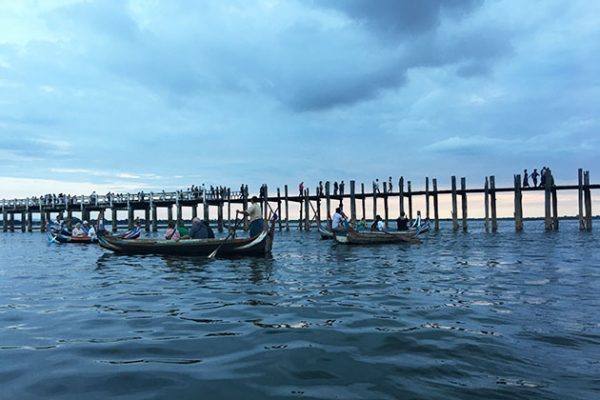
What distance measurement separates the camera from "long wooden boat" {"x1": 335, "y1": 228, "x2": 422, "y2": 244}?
74.6 feet

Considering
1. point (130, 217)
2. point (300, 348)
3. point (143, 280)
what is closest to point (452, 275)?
point (300, 348)

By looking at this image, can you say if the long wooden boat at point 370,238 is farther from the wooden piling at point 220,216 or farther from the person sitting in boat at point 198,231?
the wooden piling at point 220,216

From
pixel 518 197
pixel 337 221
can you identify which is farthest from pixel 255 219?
pixel 518 197

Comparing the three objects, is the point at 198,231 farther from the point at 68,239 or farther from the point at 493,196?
the point at 493,196

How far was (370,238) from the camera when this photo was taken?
22938 mm

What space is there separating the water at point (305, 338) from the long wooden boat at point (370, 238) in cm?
1198

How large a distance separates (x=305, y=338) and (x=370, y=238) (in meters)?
18.0

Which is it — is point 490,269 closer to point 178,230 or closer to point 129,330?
point 129,330

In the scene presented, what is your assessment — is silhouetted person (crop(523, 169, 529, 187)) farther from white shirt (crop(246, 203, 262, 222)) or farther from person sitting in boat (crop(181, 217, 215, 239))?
person sitting in boat (crop(181, 217, 215, 239))

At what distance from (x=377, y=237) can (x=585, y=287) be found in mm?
14559

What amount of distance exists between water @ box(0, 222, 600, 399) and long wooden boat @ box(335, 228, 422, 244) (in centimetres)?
1198

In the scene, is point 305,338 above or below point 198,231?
below

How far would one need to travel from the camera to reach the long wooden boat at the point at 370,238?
74.6 feet

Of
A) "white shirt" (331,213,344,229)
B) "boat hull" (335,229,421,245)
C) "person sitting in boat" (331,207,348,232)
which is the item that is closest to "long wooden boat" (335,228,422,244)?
"boat hull" (335,229,421,245)
